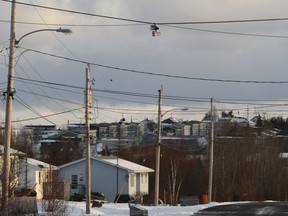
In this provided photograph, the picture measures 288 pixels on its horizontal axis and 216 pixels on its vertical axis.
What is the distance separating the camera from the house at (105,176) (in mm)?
70625

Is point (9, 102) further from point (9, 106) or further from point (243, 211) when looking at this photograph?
point (243, 211)

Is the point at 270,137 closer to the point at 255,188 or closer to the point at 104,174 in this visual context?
the point at 255,188

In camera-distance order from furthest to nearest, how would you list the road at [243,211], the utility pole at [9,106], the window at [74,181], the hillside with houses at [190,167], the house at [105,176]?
the hillside with houses at [190,167] → the window at [74,181] → the house at [105,176] → the road at [243,211] → the utility pole at [9,106]

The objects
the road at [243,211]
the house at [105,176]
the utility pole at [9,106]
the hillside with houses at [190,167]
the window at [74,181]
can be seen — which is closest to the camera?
the utility pole at [9,106]

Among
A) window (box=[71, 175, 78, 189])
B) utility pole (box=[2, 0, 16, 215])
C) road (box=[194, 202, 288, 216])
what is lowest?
road (box=[194, 202, 288, 216])

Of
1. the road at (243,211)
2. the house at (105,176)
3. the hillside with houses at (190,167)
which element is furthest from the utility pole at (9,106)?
the hillside with houses at (190,167)

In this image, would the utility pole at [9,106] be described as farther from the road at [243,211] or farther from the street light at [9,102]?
the road at [243,211]

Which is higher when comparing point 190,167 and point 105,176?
point 190,167

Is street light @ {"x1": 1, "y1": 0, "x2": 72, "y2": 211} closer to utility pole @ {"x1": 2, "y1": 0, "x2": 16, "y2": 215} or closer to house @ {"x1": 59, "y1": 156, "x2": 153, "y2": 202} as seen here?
utility pole @ {"x1": 2, "y1": 0, "x2": 16, "y2": 215}

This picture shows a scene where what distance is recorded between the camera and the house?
232 feet

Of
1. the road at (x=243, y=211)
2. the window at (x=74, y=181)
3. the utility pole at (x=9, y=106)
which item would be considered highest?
the utility pole at (x=9, y=106)

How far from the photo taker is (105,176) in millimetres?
71875

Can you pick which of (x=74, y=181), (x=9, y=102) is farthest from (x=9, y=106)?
(x=74, y=181)

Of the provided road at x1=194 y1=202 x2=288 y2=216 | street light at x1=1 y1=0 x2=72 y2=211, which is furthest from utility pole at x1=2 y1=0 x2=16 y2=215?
road at x1=194 y1=202 x2=288 y2=216
